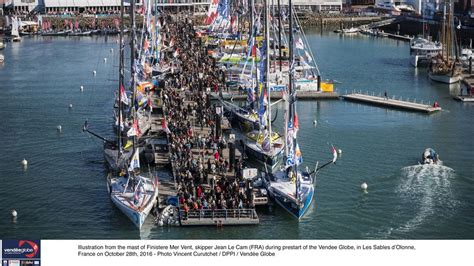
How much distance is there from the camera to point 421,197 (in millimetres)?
23719

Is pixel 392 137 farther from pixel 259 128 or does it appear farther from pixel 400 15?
pixel 400 15

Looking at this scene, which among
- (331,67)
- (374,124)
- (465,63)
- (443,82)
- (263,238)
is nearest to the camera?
(263,238)

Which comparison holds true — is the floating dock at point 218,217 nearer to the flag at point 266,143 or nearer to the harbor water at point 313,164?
the harbor water at point 313,164

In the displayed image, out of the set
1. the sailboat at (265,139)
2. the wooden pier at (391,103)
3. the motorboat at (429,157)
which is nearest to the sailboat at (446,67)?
the wooden pier at (391,103)

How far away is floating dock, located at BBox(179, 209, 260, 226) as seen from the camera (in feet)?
69.0

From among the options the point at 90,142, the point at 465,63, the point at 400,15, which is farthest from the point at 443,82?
the point at 400,15

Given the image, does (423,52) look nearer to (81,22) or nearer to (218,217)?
(218,217)

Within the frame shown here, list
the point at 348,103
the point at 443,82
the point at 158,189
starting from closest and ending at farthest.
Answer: the point at 158,189 < the point at 348,103 < the point at 443,82

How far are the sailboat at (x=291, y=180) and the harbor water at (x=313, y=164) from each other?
35cm

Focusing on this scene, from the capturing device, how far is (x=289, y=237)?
20797 mm

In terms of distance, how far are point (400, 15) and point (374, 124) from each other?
52.3 meters
